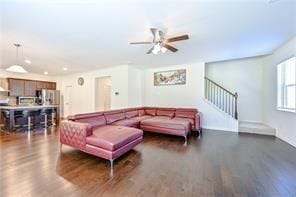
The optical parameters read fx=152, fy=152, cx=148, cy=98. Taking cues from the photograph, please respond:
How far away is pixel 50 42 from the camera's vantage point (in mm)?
3930

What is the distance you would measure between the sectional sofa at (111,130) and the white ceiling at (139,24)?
1988 mm

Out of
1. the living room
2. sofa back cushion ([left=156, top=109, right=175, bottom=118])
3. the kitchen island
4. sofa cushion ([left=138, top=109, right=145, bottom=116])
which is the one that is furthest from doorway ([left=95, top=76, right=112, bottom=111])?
sofa back cushion ([left=156, top=109, right=175, bottom=118])

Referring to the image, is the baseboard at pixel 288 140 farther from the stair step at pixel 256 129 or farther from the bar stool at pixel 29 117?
the bar stool at pixel 29 117

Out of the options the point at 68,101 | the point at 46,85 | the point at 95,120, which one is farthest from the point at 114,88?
the point at 46,85

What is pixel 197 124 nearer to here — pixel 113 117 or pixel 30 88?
pixel 113 117

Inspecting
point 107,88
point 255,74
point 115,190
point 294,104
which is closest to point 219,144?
point 294,104

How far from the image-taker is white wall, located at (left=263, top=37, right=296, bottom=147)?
385 cm

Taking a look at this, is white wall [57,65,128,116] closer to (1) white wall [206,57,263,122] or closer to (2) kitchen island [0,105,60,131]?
(2) kitchen island [0,105,60,131]

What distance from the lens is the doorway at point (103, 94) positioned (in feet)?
25.7

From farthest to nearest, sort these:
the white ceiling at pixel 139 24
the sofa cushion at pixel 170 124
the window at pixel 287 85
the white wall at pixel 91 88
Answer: the white wall at pixel 91 88
the sofa cushion at pixel 170 124
the window at pixel 287 85
the white ceiling at pixel 139 24

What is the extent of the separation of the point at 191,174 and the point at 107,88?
21.7 feet

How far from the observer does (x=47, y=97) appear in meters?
8.34

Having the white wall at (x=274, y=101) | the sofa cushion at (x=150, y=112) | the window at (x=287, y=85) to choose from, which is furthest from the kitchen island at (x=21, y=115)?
the window at (x=287, y=85)

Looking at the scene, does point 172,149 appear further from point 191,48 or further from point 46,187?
point 191,48
